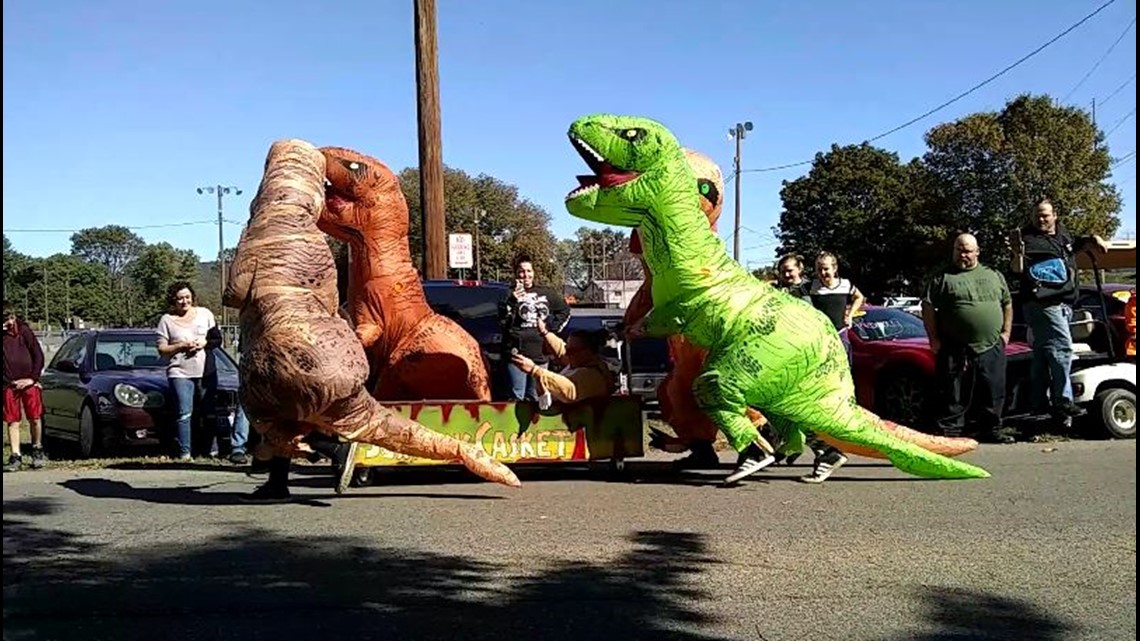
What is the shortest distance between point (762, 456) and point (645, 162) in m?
2.26

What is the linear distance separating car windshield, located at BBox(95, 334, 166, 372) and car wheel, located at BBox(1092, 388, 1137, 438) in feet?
29.5

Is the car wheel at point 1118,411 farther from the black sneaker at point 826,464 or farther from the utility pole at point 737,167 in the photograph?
the utility pole at point 737,167

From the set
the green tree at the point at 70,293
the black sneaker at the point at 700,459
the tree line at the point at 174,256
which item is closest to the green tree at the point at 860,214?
the tree line at the point at 174,256

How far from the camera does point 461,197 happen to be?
44.3m

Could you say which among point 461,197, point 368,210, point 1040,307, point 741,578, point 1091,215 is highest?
point 461,197

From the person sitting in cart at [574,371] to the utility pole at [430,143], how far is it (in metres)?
4.21

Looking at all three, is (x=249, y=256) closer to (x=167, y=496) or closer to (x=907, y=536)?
(x=167, y=496)

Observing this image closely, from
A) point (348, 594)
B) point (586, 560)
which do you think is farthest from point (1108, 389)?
point (348, 594)

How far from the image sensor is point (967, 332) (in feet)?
28.5

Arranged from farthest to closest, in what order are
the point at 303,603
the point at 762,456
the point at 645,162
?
the point at 762,456 < the point at 645,162 < the point at 303,603

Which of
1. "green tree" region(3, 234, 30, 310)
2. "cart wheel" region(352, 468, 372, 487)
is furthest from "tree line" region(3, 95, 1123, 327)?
"cart wheel" region(352, 468, 372, 487)

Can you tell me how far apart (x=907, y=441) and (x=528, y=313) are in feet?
9.46

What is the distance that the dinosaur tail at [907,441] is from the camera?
691 centimetres

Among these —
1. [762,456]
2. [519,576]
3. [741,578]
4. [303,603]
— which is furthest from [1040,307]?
[303,603]
